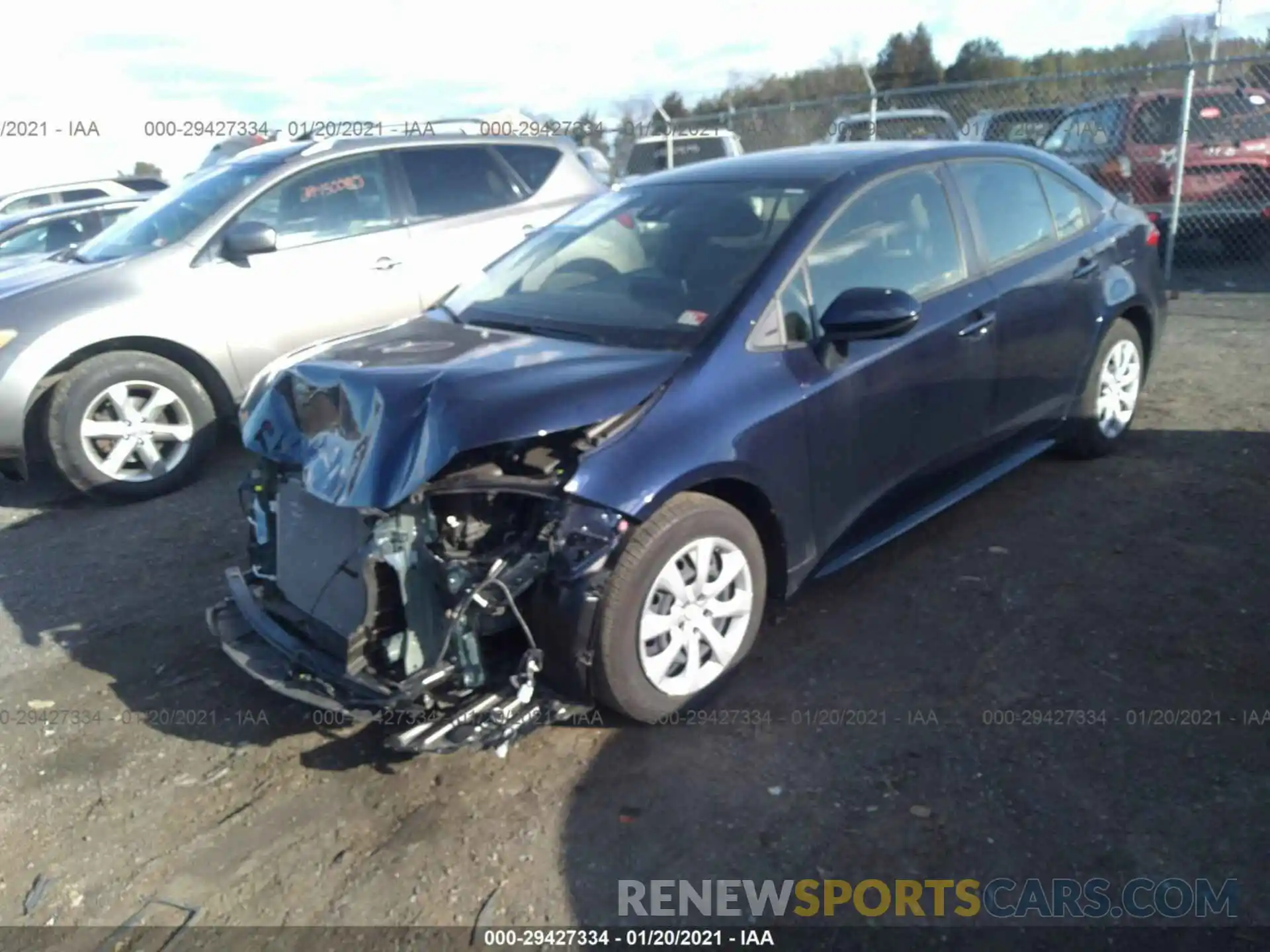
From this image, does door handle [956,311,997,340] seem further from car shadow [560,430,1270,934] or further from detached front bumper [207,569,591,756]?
detached front bumper [207,569,591,756]

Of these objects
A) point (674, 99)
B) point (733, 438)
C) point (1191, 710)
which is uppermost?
point (674, 99)

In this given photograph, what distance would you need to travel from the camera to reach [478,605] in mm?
2947

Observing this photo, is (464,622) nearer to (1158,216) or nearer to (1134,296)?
(1134,296)

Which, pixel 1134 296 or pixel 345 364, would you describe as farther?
pixel 1134 296

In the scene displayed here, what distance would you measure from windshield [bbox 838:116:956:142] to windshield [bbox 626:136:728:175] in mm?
1753

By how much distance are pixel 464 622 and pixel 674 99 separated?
1938 centimetres

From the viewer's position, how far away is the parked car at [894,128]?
45.7 feet

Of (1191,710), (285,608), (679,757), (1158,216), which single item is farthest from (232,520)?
(1158,216)

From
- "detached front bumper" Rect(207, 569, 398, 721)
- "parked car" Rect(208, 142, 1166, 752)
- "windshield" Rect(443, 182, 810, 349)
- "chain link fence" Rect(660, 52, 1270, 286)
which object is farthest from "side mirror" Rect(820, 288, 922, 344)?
"chain link fence" Rect(660, 52, 1270, 286)

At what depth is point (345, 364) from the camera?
3.44 metres

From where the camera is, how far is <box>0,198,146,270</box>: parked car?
1120 cm

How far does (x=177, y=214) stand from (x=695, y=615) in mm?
4681

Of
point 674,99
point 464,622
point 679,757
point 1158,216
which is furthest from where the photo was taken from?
point 674,99

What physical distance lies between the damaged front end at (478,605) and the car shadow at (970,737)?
399 mm
